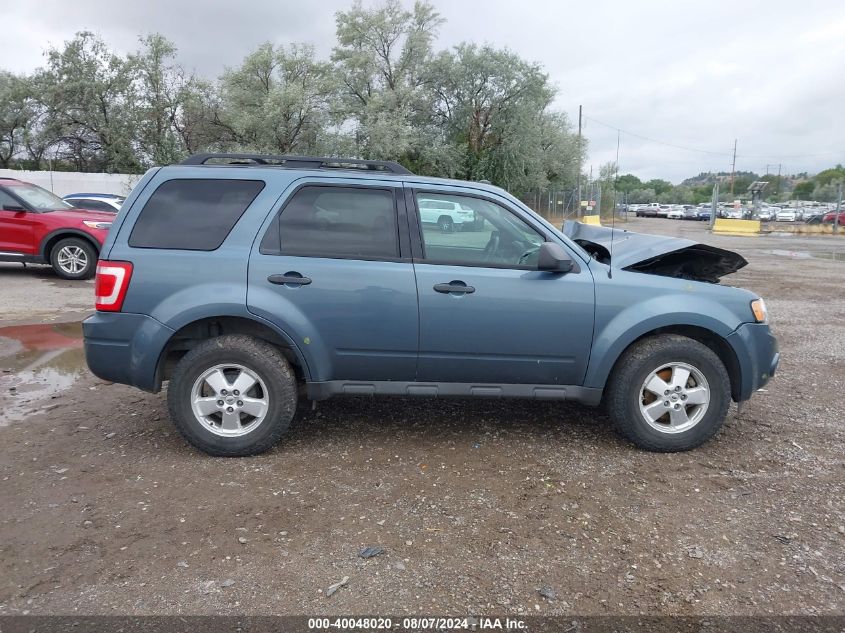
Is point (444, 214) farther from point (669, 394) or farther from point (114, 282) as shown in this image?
point (114, 282)

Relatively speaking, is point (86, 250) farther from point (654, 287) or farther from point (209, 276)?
point (654, 287)

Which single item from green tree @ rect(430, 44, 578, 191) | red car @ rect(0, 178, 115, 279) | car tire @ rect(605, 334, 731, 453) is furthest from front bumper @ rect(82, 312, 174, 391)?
green tree @ rect(430, 44, 578, 191)

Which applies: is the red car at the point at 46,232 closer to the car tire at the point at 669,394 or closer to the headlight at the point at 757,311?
the car tire at the point at 669,394

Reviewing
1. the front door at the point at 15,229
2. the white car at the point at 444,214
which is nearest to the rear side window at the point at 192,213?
the white car at the point at 444,214

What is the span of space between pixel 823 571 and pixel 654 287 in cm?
186

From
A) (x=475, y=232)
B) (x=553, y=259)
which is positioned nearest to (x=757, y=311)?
(x=553, y=259)

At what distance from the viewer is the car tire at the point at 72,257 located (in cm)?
1103

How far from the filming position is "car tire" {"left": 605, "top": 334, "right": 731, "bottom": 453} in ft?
13.6

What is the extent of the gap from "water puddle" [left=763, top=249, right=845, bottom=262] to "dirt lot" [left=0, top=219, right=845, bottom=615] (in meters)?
16.3

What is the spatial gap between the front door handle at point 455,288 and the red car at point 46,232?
902cm

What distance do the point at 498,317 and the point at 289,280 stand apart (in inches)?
52.3

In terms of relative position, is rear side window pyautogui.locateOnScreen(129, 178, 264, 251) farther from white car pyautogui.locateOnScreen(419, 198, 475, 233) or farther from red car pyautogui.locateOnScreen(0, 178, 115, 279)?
red car pyautogui.locateOnScreen(0, 178, 115, 279)

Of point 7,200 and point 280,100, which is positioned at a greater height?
point 280,100

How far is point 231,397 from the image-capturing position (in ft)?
13.2
